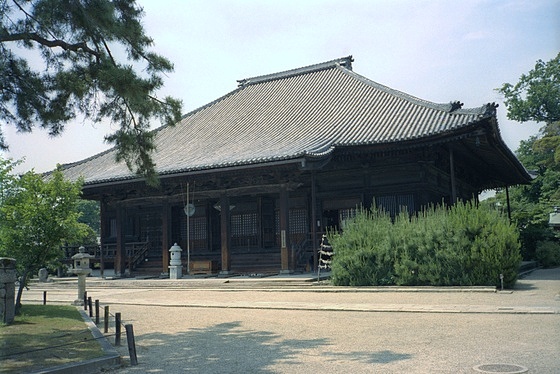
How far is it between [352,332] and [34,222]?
7773 millimetres

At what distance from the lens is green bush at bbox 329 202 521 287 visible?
1275cm

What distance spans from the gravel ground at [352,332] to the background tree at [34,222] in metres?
2.33

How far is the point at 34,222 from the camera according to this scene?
11820mm

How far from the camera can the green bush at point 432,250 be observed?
12.8 metres

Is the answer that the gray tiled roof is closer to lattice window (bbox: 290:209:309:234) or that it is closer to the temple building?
the temple building

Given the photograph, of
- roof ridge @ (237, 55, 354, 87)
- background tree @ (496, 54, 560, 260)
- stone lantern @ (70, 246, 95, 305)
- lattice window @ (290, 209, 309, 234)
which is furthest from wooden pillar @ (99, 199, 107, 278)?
background tree @ (496, 54, 560, 260)

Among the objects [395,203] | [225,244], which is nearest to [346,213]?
[395,203]

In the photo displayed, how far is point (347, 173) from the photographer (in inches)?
776

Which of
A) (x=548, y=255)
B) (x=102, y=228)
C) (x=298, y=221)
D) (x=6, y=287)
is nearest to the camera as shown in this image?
(x=6, y=287)

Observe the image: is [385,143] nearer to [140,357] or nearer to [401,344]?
[401,344]

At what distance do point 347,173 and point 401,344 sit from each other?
1304 centimetres

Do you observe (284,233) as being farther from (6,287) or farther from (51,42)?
(51,42)

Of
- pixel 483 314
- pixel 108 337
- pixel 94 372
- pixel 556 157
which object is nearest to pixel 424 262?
pixel 483 314

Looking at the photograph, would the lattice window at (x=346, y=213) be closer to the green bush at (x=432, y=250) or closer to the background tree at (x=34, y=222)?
the green bush at (x=432, y=250)
